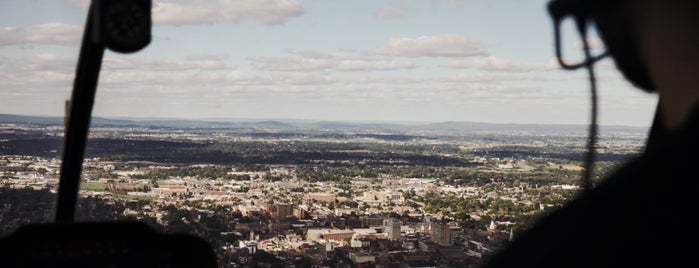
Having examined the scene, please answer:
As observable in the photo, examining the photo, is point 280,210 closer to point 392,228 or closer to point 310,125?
point 392,228

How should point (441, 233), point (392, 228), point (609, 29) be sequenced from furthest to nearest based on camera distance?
point (392, 228)
point (441, 233)
point (609, 29)

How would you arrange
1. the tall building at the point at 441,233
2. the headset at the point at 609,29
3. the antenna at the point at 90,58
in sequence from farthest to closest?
1. the tall building at the point at 441,233
2. the antenna at the point at 90,58
3. the headset at the point at 609,29

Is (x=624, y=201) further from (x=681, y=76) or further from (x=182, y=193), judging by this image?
(x=182, y=193)

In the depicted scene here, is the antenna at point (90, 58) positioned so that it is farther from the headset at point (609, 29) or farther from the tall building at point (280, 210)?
the tall building at point (280, 210)

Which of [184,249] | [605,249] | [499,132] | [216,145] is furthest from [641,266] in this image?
[499,132]

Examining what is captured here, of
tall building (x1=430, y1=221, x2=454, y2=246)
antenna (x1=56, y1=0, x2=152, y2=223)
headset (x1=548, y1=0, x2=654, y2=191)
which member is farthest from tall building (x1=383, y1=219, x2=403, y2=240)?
headset (x1=548, y1=0, x2=654, y2=191)

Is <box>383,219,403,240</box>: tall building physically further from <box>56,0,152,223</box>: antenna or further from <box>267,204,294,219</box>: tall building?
<box>56,0,152,223</box>: antenna

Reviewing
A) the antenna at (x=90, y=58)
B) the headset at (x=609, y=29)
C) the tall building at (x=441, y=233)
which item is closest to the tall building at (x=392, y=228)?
the tall building at (x=441, y=233)

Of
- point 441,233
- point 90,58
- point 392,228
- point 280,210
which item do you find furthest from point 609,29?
point 280,210
